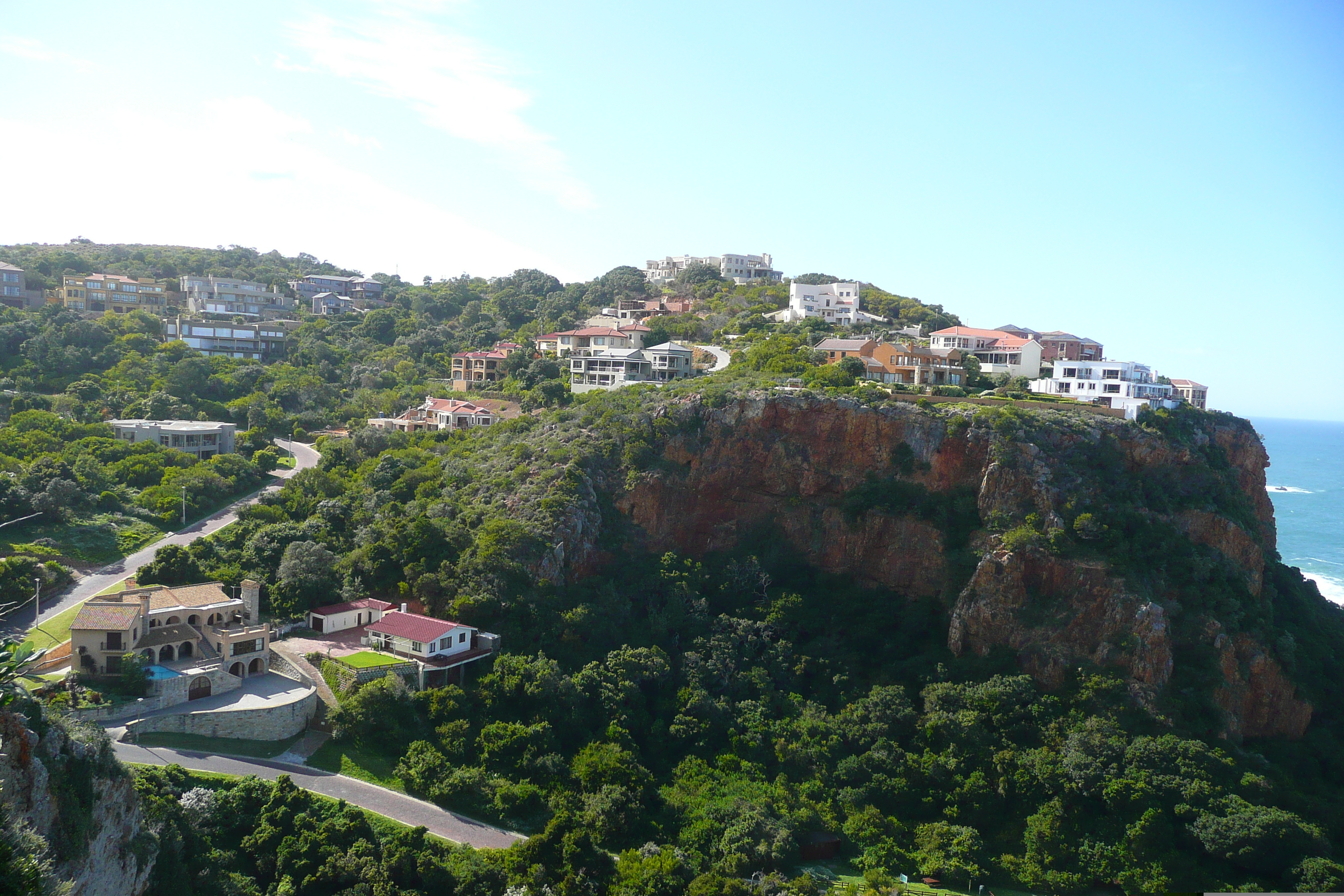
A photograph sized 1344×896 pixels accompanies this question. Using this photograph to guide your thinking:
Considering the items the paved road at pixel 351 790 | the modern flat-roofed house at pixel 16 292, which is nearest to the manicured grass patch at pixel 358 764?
the paved road at pixel 351 790

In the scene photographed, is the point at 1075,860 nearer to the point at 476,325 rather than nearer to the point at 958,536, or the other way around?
the point at 958,536

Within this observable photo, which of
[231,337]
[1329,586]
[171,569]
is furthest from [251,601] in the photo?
[1329,586]

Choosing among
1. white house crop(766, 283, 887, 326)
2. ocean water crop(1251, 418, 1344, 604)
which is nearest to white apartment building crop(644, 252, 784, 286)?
white house crop(766, 283, 887, 326)

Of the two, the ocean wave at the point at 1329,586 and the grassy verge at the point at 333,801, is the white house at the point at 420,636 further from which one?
the ocean wave at the point at 1329,586

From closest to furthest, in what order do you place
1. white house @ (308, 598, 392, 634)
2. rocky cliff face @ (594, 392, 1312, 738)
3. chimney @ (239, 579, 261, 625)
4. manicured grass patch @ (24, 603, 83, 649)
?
manicured grass patch @ (24, 603, 83, 649)
chimney @ (239, 579, 261, 625)
white house @ (308, 598, 392, 634)
rocky cliff face @ (594, 392, 1312, 738)

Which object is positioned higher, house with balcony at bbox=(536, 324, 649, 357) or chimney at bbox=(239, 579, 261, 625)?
house with balcony at bbox=(536, 324, 649, 357)

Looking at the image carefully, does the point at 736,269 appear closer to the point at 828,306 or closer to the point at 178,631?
the point at 828,306

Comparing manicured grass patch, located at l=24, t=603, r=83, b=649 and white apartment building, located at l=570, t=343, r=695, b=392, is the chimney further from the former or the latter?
white apartment building, located at l=570, t=343, r=695, b=392

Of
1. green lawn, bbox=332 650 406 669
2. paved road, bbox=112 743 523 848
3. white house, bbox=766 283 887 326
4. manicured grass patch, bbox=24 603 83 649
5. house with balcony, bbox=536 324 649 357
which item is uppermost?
white house, bbox=766 283 887 326

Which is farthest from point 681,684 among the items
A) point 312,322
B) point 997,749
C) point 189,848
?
point 312,322
